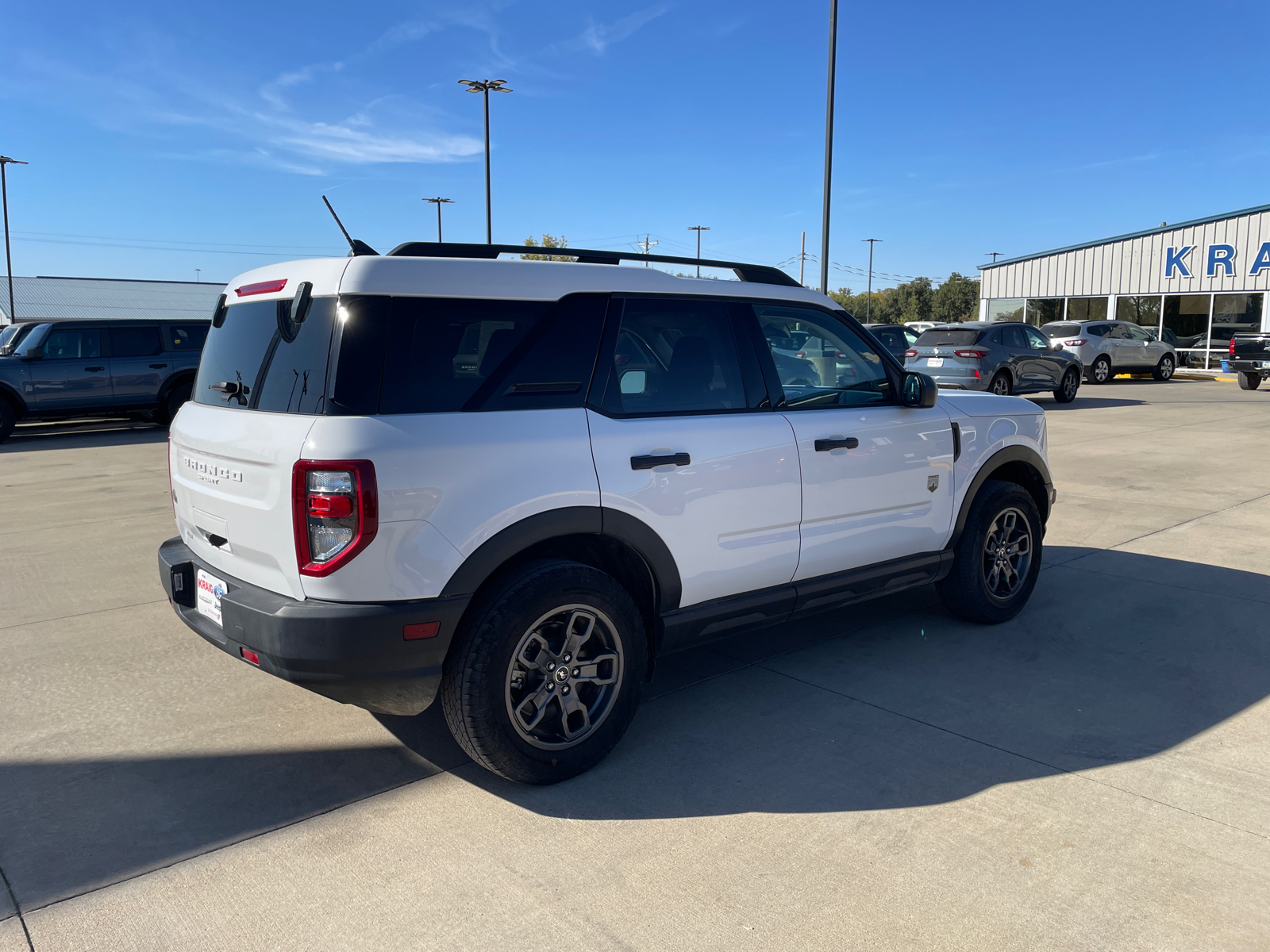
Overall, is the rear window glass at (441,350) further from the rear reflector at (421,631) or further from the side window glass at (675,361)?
the rear reflector at (421,631)

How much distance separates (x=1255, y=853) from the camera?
288 centimetres

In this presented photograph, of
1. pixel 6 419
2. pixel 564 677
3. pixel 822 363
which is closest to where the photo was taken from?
pixel 564 677

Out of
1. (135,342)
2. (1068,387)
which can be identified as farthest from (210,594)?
(1068,387)

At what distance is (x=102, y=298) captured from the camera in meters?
62.6

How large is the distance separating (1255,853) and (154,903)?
325 centimetres

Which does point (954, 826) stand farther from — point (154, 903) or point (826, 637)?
point (154, 903)

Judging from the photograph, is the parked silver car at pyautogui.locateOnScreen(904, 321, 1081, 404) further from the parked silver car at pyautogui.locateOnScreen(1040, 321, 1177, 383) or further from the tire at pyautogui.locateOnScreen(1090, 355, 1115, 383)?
the tire at pyautogui.locateOnScreen(1090, 355, 1115, 383)

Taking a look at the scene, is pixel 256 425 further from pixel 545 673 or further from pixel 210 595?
pixel 545 673

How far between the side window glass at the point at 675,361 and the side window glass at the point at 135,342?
14168 millimetres

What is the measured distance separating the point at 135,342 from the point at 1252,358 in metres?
24.2

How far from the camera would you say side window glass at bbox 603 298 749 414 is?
11.7ft

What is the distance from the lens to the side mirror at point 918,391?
4461mm

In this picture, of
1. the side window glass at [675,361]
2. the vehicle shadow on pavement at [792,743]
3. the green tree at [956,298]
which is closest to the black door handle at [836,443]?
the side window glass at [675,361]

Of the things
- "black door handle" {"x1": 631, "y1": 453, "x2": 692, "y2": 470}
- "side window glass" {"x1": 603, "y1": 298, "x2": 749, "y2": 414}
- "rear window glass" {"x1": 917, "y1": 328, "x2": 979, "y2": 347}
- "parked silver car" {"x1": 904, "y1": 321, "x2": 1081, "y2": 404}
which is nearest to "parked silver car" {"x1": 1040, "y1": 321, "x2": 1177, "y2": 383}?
"parked silver car" {"x1": 904, "y1": 321, "x2": 1081, "y2": 404}
